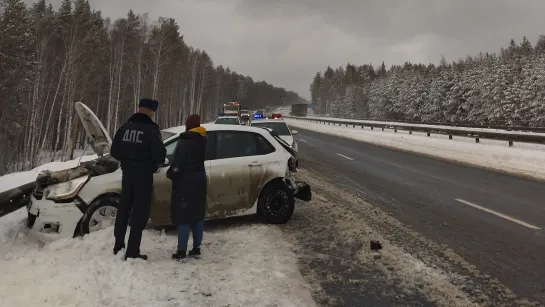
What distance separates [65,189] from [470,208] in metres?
7.57

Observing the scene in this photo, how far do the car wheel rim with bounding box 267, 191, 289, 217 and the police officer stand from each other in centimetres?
241

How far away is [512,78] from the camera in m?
49.7

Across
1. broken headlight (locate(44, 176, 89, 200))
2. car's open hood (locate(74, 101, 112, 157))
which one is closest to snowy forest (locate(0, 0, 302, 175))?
car's open hood (locate(74, 101, 112, 157))

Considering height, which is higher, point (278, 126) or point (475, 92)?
point (475, 92)

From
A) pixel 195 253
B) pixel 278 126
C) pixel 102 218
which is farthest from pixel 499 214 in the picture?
pixel 278 126

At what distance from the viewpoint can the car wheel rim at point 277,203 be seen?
6.54 metres

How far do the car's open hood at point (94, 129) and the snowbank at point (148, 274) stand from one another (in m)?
1.71

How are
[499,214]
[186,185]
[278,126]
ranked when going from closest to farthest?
1. [186,185]
2. [499,214]
3. [278,126]

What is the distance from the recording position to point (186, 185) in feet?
15.4

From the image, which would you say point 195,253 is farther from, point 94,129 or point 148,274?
point 94,129

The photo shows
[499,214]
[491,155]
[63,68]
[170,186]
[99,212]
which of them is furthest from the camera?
[63,68]

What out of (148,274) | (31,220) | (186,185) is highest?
(186,185)

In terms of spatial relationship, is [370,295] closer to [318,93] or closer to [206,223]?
[206,223]

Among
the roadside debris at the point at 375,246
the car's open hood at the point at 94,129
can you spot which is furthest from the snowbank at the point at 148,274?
the car's open hood at the point at 94,129
